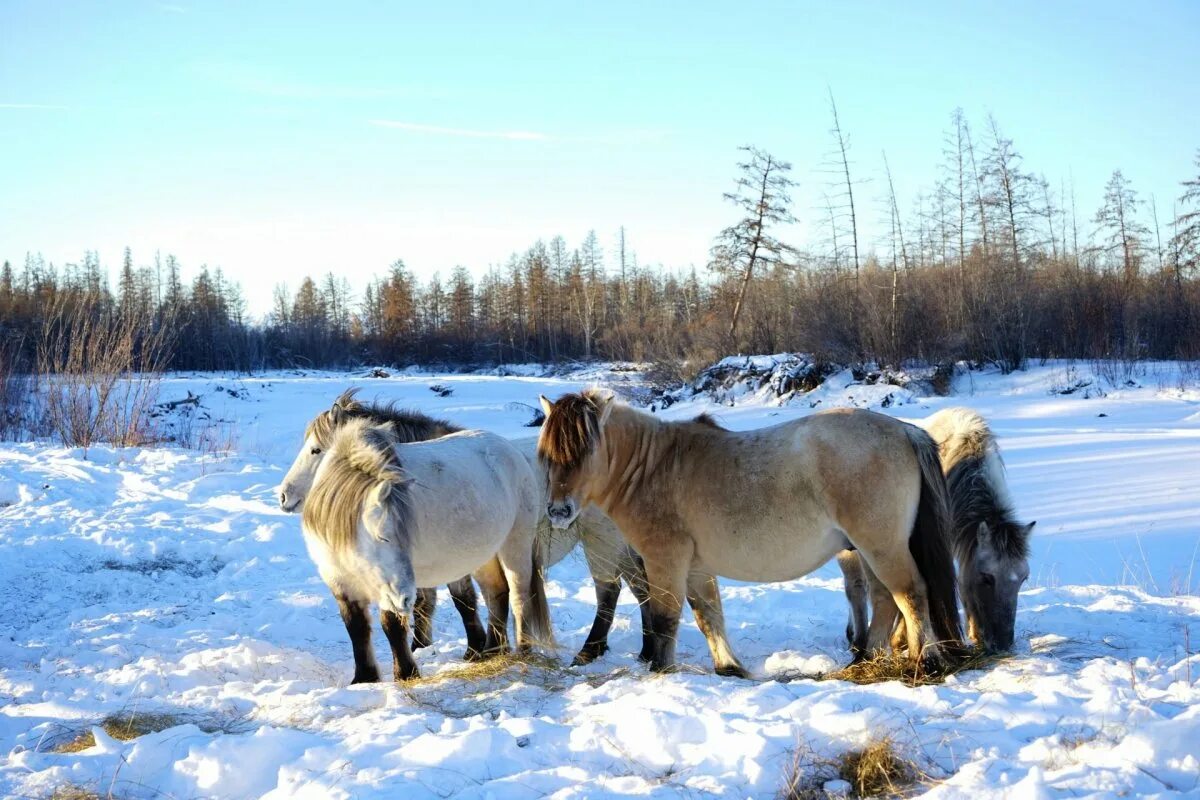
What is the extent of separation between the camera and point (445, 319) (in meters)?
79.5

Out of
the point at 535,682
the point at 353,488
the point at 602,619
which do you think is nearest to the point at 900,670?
the point at 535,682

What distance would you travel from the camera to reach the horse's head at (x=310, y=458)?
631 cm

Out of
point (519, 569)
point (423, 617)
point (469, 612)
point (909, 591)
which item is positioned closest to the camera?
point (909, 591)

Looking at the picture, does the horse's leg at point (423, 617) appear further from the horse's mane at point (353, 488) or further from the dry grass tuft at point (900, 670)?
the dry grass tuft at point (900, 670)

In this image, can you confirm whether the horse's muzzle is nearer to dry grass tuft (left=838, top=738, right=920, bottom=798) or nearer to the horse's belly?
the horse's belly

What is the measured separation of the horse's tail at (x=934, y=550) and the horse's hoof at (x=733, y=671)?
1195mm

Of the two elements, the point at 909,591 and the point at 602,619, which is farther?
the point at 602,619

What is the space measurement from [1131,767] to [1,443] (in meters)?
18.9

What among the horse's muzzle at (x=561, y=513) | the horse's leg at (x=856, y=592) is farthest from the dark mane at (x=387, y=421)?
the horse's leg at (x=856, y=592)

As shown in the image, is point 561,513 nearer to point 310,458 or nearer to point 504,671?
point 504,671

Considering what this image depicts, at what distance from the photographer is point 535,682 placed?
5070mm

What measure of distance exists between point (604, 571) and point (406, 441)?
1895 mm

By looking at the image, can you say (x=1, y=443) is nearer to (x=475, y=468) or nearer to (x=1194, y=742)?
(x=475, y=468)

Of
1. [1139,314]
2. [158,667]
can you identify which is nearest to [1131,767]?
[158,667]
